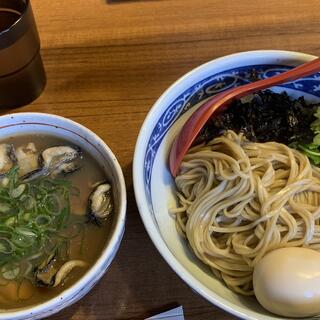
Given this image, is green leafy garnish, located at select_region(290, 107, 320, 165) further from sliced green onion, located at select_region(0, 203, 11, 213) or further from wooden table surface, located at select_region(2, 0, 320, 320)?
sliced green onion, located at select_region(0, 203, 11, 213)

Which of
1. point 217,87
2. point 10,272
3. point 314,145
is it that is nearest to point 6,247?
point 10,272

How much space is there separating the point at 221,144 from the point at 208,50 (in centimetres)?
43

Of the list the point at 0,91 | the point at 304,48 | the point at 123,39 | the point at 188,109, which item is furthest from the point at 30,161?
the point at 304,48

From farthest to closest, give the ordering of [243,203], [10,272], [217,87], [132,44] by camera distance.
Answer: [132,44] < [217,87] < [243,203] < [10,272]

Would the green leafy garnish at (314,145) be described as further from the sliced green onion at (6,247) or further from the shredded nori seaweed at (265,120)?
the sliced green onion at (6,247)

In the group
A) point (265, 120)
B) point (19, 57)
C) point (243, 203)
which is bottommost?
point (243, 203)

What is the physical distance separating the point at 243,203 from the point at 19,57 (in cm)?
72

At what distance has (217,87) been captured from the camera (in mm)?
1303

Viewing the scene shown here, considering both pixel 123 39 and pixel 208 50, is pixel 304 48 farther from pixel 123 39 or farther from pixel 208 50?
pixel 123 39

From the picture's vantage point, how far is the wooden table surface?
1.46 meters

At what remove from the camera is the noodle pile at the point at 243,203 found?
3.80 feet

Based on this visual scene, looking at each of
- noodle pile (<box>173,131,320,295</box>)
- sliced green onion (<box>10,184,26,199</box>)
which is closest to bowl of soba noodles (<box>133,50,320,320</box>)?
noodle pile (<box>173,131,320,295</box>)

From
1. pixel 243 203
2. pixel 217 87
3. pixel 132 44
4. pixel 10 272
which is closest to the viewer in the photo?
pixel 10 272

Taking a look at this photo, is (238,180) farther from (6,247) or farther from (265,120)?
(6,247)
